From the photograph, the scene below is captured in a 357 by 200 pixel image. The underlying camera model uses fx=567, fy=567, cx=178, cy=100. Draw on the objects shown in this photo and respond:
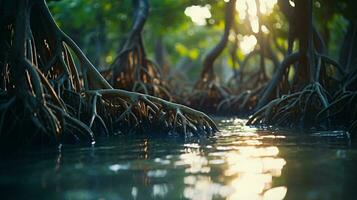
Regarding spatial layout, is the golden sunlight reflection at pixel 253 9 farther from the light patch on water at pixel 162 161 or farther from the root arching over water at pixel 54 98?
the light patch on water at pixel 162 161

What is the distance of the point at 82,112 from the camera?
611cm

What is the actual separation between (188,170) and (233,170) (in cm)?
31

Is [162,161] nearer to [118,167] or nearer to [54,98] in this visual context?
[118,167]

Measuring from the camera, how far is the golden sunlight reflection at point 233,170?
320 centimetres

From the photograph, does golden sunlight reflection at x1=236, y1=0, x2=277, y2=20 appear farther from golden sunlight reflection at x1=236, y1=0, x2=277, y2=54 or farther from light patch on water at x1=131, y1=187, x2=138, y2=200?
light patch on water at x1=131, y1=187, x2=138, y2=200

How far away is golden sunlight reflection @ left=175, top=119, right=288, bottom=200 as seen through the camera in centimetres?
320

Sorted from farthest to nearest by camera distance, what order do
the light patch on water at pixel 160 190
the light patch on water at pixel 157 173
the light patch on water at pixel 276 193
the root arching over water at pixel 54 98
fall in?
the root arching over water at pixel 54 98 < the light patch on water at pixel 157 173 < the light patch on water at pixel 160 190 < the light patch on water at pixel 276 193

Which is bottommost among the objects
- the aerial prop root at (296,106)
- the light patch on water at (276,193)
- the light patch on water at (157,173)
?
the light patch on water at (276,193)

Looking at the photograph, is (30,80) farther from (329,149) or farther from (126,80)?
(126,80)

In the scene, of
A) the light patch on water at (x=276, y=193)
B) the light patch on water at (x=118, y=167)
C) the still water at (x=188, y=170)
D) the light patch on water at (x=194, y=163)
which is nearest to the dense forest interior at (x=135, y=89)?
the still water at (x=188, y=170)

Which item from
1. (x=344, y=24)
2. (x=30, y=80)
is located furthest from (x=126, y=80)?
(x=344, y=24)

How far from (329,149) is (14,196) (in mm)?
2896

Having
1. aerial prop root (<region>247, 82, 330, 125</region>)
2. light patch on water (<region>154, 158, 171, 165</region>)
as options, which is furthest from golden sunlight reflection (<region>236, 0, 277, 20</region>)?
light patch on water (<region>154, 158, 171, 165</region>)

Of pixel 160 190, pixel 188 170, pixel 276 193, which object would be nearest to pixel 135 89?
pixel 188 170
